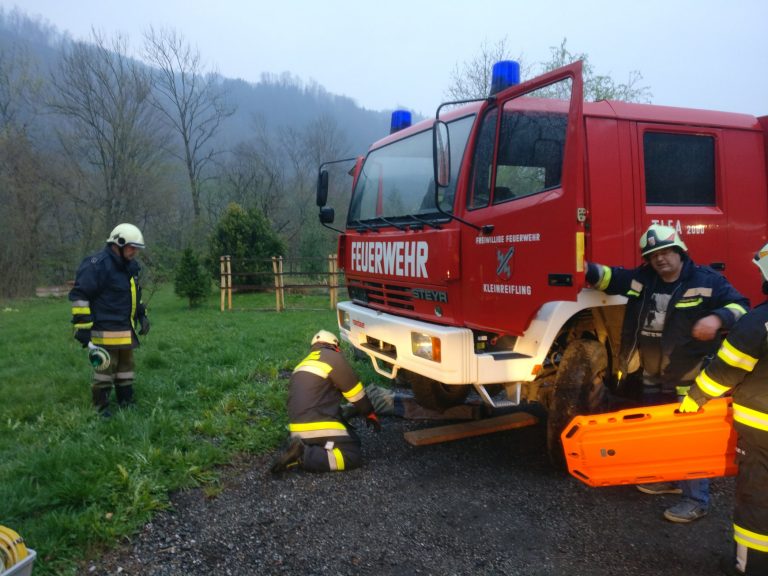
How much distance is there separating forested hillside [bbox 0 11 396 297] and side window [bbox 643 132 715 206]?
13094 millimetres

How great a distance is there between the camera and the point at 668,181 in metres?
3.80

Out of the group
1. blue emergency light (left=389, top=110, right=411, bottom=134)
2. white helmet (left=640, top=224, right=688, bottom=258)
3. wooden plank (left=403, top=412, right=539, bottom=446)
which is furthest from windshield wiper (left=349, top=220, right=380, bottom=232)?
white helmet (left=640, top=224, right=688, bottom=258)

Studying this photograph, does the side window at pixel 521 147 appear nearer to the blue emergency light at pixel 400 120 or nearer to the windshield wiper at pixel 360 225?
the windshield wiper at pixel 360 225

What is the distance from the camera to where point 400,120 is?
518cm

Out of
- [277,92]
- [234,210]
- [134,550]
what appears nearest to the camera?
[134,550]

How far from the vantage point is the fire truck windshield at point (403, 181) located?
12.4ft

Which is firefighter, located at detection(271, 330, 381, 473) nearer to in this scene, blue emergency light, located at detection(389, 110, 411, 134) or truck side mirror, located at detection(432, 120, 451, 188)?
truck side mirror, located at detection(432, 120, 451, 188)

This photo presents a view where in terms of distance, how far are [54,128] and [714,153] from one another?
1137 inches

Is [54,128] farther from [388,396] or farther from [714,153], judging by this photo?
[714,153]

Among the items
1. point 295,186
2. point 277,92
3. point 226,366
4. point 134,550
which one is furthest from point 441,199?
point 277,92

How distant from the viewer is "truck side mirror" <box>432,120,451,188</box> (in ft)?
10.9

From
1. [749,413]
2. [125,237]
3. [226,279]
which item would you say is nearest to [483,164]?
[749,413]

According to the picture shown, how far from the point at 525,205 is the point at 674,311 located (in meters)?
1.06

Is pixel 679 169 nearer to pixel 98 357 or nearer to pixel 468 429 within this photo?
pixel 468 429
